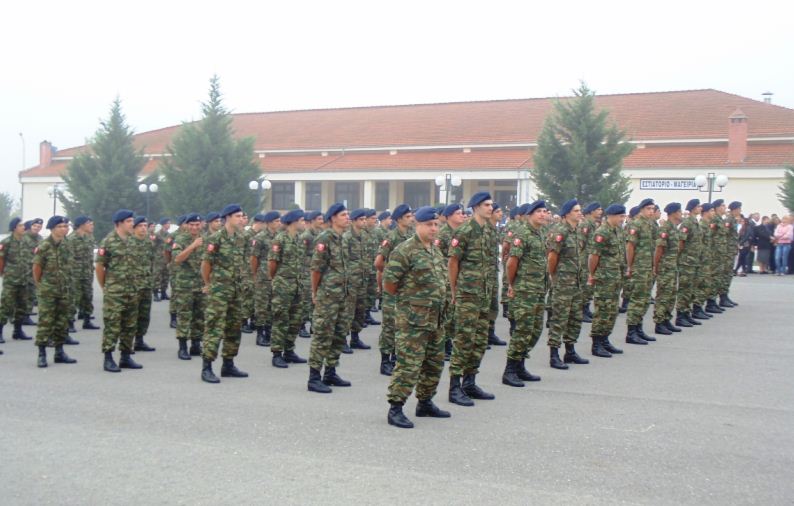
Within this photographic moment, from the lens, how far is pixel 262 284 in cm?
1180

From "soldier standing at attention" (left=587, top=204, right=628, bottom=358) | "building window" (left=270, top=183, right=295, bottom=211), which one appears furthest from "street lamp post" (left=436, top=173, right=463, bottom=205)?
"building window" (left=270, top=183, right=295, bottom=211)

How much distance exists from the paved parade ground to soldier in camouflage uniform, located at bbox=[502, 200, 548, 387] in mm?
350

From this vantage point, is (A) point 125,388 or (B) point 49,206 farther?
(B) point 49,206

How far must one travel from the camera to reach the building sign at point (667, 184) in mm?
29812

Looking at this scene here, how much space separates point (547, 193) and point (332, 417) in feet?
87.3

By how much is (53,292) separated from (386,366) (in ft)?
13.9

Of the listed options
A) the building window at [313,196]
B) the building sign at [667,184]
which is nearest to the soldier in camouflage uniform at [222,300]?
the building sign at [667,184]

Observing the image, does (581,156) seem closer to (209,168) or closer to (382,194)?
(382,194)

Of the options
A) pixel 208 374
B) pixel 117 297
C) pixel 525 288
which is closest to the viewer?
pixel 525 288

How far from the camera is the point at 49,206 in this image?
51.6 m

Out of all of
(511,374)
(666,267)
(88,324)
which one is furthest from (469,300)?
(88,324)

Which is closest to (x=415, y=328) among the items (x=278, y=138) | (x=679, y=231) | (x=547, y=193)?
(x=679, y=231)

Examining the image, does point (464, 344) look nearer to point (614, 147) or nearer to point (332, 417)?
point (332, 417)

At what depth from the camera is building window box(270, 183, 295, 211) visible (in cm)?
4450
